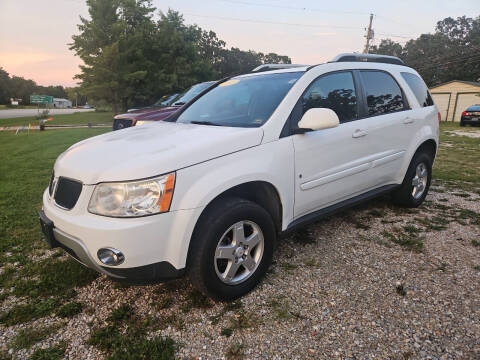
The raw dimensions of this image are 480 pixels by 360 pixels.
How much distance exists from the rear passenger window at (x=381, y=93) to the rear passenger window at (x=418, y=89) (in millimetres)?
317

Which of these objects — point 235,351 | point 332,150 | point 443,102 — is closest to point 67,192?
point 235,351

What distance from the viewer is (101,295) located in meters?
2.54

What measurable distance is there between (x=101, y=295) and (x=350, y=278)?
2.05 meters

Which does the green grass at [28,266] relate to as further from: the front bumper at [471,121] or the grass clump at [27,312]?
the front bumper at [471,121]

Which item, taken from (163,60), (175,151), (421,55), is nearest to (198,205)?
(175,151)

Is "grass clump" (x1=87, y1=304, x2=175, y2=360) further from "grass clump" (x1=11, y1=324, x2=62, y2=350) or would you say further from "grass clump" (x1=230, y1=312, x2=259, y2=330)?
"grass clump" (x1=230, y1=312, x2=259, y2=330)

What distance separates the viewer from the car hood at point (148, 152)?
79.2 inches

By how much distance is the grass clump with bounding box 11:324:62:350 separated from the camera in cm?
203

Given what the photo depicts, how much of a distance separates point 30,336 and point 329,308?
6.71 ft

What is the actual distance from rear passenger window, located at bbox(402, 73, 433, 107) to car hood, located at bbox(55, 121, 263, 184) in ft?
8.51

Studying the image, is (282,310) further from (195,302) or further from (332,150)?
(332,150)

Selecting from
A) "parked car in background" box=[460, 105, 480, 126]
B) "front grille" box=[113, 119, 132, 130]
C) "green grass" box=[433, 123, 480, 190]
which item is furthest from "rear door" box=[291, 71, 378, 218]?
"parked car in background" box=[460, 105, 480, 126]

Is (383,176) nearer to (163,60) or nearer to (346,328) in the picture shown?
(346,328)

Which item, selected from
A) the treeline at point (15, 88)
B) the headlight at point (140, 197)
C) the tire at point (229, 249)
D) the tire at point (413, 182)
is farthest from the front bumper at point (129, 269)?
the treeline at point (15, 88)
